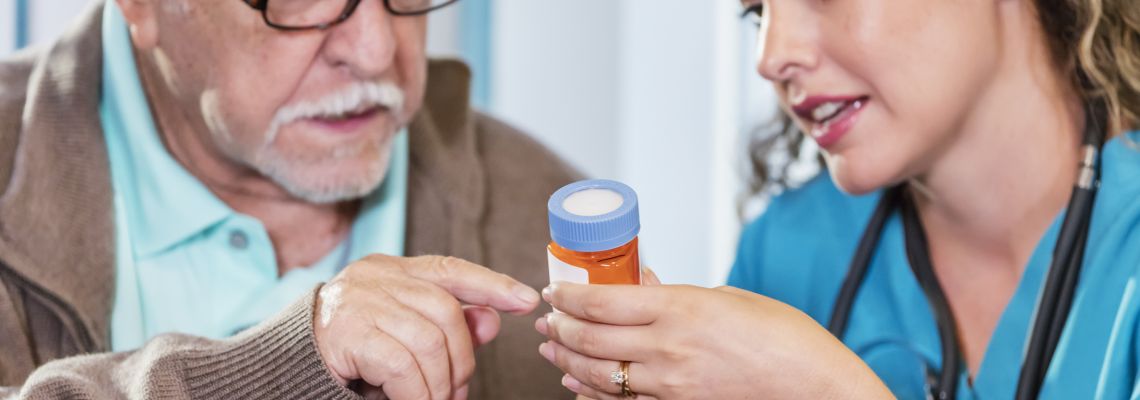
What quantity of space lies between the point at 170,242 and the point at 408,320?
0.62 meters

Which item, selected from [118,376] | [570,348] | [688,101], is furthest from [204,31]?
[688,101]

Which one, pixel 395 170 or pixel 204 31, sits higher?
pixel 204 31

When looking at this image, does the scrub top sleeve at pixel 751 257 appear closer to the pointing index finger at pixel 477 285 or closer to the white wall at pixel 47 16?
the pointing index finger at pixel 477 285

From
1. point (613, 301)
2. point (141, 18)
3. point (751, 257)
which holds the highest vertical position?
point (141, 18)

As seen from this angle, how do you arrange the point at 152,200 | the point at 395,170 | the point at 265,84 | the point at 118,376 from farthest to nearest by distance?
the point at 395,170, the point at 152,200, the point at 265,84, the point at 118,376

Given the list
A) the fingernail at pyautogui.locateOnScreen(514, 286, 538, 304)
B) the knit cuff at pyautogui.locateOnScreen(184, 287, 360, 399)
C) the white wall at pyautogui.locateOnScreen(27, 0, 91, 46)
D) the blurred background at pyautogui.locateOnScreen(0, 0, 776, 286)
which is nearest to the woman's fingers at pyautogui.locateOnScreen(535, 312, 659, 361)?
the fingernail at pyautogui.locateOnScreen(514, 286, 538, 304)

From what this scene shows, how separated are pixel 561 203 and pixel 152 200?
92 cm

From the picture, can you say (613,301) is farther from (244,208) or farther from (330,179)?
(244,208)

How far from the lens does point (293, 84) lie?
5.41 ft

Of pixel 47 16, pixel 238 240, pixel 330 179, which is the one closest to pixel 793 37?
pixel 330 179

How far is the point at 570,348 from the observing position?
45.8 inches

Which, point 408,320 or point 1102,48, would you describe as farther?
point 1102,48

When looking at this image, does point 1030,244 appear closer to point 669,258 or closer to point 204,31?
point 204,31

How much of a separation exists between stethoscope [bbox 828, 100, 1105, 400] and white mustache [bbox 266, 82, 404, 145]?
2.40 feet
